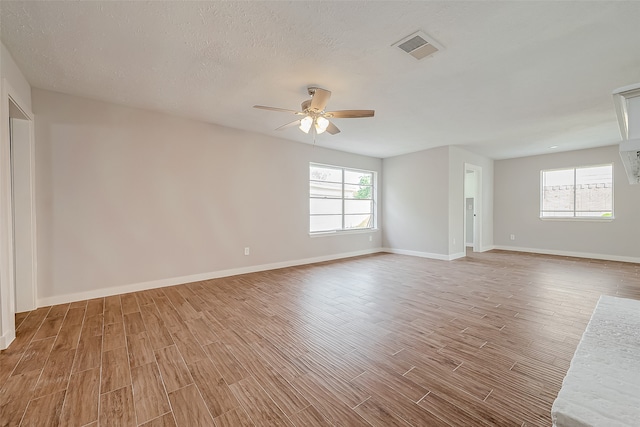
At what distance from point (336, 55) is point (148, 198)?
323 cm

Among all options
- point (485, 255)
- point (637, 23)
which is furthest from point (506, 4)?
point (485, 255)

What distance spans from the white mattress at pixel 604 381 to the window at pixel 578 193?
570 centimetres

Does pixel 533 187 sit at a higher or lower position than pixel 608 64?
lower

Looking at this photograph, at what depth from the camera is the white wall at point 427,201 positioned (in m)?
5.74

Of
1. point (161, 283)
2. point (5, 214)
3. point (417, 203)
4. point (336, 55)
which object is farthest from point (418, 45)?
point (417, 203)

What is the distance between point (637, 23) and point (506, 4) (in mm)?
1123

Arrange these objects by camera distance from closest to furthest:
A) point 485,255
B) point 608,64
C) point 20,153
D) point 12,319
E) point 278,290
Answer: point 12,319
point 608,64
point 20,153
point 278,290
point 485,255

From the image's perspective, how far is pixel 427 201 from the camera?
19.9 ft

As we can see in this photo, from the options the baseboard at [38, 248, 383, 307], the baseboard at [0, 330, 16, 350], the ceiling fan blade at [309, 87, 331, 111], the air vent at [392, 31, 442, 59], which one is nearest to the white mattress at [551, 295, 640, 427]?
the air vent at [392, 31, 442, 59]

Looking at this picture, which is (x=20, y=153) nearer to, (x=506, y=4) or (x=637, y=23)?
(x=506, y=4)

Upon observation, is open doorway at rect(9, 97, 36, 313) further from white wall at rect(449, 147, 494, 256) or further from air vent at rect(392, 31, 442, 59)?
white wall at rect(449, 147, 494, 256)

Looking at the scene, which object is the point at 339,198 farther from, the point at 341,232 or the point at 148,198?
the point at 148,198

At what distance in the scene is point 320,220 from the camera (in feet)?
19.3

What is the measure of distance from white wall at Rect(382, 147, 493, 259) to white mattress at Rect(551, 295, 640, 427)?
3.95m
